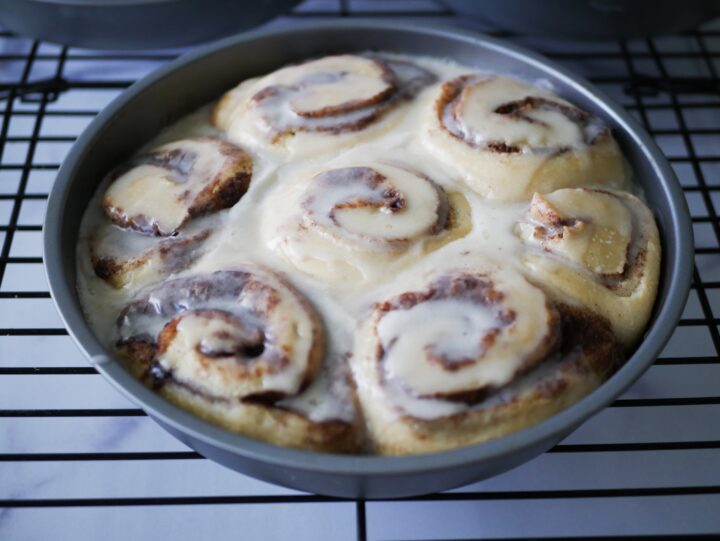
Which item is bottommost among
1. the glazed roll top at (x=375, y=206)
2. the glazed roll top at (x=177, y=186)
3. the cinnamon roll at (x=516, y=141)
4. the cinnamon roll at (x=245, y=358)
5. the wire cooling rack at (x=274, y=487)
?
the wire cooling rack at (x=274, y=487)

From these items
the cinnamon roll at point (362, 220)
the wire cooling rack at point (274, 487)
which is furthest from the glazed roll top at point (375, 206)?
the wire cooling rack at point (274, 487)

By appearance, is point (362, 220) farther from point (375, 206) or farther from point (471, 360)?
point (471, 360)

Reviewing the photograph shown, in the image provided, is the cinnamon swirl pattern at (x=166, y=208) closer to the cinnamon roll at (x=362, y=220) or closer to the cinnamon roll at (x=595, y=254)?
the cinnamon roll at (x=362, y=220)

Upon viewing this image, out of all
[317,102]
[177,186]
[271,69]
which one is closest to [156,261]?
[177,186]

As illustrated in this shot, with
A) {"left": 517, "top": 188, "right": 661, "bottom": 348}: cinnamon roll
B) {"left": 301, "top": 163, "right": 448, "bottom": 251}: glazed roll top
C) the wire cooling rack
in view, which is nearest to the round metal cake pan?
{"left": 517, "top": 188, "right": 661, "bottom": 348}: cinnamon roll

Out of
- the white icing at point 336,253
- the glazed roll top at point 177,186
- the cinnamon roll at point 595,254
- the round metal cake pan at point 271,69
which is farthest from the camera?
the glazed roll top at point 177,186

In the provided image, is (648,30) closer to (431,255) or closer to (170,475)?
(431,255)

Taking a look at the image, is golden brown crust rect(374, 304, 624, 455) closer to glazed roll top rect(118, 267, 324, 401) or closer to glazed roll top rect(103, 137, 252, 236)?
glazed roll top rect(118, 267, 324, 401)

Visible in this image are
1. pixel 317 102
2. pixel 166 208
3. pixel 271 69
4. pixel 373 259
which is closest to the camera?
pixel 373 259
